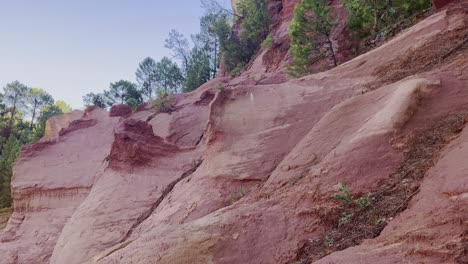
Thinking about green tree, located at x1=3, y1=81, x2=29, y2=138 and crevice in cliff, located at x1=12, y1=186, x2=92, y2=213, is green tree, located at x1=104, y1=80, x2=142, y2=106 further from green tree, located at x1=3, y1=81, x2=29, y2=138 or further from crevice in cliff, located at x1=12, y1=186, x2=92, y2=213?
crevice in cliff, located at x1=12, y1=186, x2=92, y2=213

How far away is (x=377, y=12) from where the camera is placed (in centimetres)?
1691

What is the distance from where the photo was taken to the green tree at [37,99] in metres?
45.2

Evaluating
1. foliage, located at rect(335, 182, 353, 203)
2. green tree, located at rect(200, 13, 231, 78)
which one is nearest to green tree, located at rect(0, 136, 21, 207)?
green tree, located at rect(200, 13, 231, 78)

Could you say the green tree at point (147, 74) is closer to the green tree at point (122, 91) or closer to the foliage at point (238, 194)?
the green tree at point (122, 91)

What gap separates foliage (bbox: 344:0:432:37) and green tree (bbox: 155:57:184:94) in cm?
2547

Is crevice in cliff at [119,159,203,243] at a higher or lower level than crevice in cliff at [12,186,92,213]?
lower

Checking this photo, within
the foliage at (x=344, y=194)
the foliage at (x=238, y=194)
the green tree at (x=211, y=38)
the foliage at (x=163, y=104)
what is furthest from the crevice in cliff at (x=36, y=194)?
the green tree at (x=211, y=38)

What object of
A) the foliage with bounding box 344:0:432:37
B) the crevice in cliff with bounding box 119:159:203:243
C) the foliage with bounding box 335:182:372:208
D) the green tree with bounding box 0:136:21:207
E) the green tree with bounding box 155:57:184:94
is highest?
the green tree with bounding box 155:57:184:94

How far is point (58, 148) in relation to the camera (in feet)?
63.7

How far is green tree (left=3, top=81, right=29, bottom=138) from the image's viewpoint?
43094 millimetres

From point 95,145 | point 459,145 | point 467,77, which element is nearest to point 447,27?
point 467,77

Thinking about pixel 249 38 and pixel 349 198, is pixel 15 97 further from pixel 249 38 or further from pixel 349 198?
pixel 349 198

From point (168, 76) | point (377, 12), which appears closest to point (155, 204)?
point (377, 12)

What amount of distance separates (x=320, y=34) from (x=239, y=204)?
1257 cm
